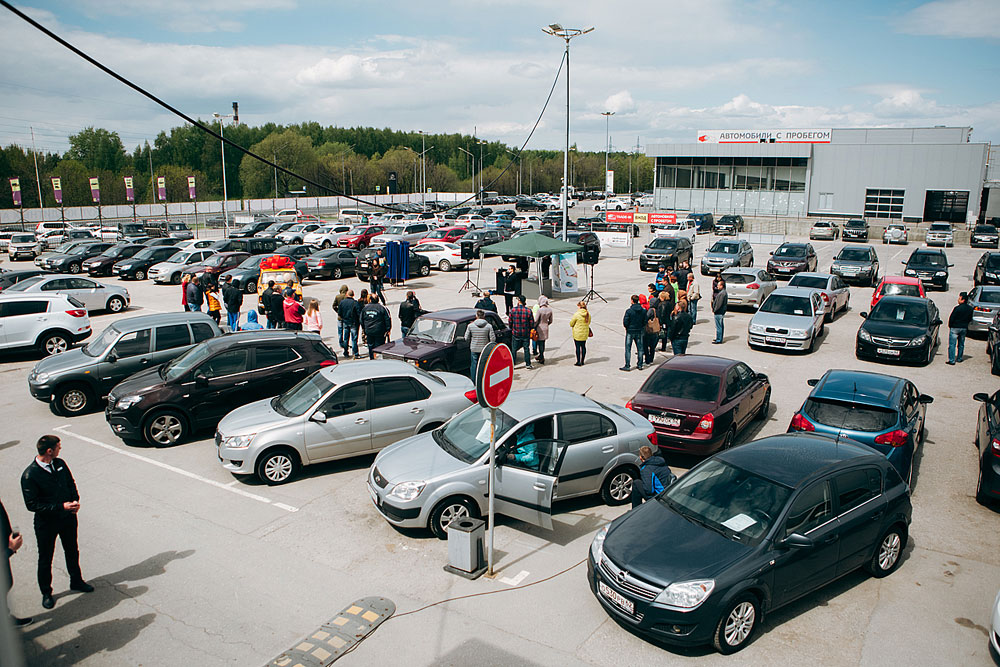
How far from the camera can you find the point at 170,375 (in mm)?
11852

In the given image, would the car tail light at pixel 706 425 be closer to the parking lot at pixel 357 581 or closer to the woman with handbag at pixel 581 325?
the parking lot at pixel 357 581

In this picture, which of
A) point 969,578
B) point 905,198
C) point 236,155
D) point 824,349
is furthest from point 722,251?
point 236,155

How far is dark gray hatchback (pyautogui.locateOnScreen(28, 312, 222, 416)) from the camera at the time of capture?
514 inches

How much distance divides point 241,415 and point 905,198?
6914 centimetres

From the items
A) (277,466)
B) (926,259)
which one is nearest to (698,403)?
(277,466)

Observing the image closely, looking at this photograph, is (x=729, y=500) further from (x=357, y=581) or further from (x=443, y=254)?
(x=443, y=254)

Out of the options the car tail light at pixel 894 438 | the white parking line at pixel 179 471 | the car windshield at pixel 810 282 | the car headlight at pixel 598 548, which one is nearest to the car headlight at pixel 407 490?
the white parking line at pixel 179 471

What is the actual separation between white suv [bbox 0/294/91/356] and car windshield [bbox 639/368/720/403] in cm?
1497

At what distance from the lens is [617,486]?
371 inches

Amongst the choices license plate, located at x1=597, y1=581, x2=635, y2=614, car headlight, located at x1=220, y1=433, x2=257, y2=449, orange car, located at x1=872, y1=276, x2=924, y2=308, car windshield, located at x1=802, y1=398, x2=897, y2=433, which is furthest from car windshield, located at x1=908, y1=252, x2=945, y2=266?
car headlight, located at x1=220, y1=433, x2=257, y2=449

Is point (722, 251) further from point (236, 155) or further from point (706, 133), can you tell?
point (236, 155)

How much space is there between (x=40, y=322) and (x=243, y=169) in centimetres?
11428

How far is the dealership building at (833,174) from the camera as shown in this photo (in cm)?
6222

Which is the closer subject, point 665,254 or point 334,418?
point 334,418
